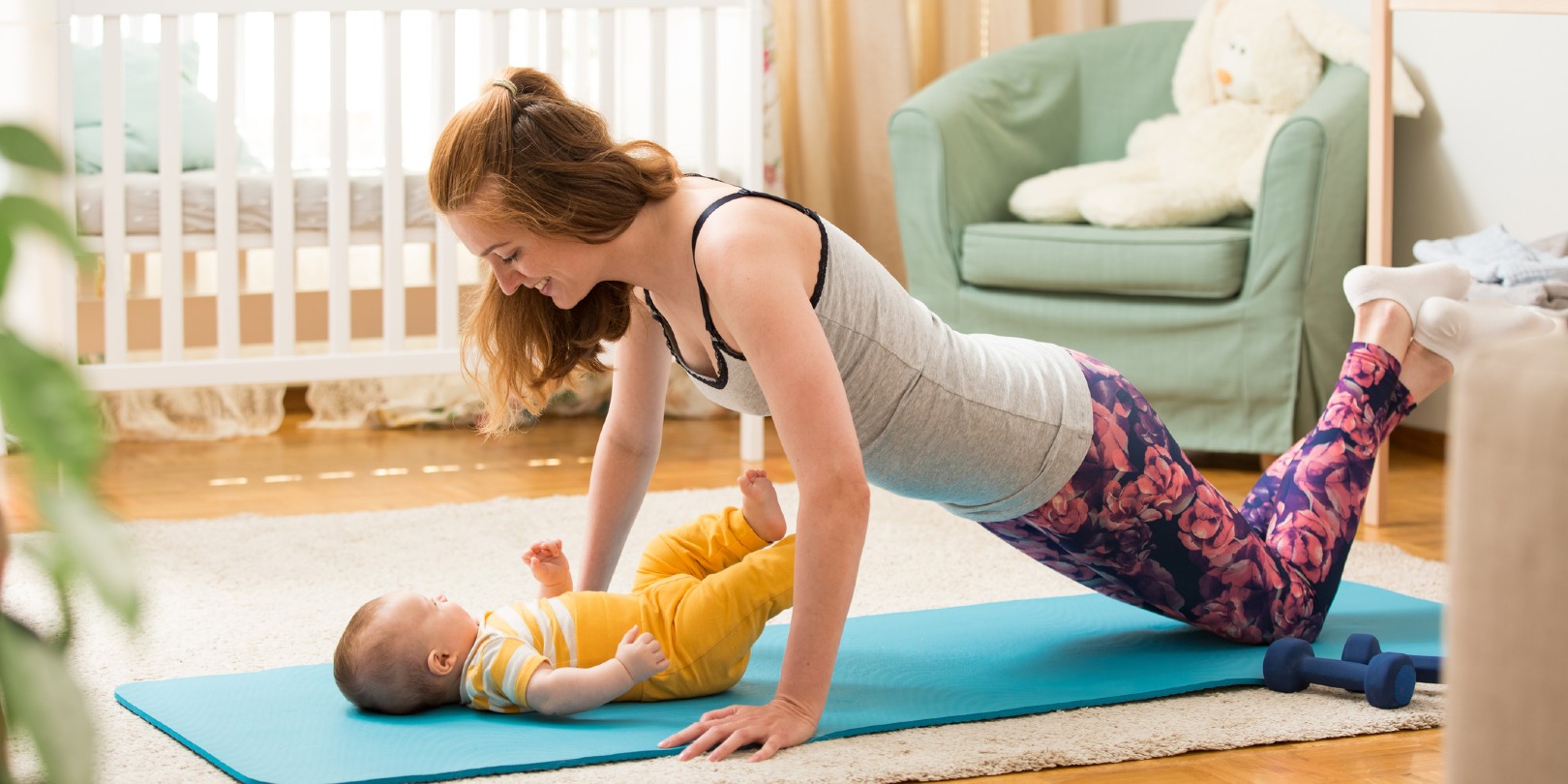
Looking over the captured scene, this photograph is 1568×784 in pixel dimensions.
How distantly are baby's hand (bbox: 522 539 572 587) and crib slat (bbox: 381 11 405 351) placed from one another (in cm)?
130

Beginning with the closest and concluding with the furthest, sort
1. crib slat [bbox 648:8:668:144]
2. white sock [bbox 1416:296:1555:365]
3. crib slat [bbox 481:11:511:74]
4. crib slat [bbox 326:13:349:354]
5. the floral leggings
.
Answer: the floral leggings, white sock [bbox 1416:296:1555:365], crib slat [bbox 326:13:349:354], crib slat [bbox 481:11:511:74], crib slat [bbox 648:8:668:144]

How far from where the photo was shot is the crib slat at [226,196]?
2.56m

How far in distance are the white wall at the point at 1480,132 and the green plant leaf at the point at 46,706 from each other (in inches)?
108

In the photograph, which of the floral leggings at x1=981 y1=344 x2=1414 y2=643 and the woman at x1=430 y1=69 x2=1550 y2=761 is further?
the floral leggings at x1=981 y1=344 x2=1414 y2=643

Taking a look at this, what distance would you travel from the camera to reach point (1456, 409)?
2.18 feet

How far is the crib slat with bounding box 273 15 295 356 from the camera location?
2.61 metres

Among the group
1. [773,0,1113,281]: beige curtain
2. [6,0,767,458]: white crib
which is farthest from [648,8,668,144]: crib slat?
[773,0,1113,281]: beige curtain

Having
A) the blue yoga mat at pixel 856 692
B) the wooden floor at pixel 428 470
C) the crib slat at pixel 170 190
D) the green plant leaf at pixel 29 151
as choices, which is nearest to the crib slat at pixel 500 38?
the crib slat at pixel 170 190

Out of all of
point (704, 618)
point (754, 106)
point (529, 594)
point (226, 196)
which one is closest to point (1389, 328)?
point (704, 618)

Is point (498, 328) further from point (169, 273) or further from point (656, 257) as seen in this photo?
point (169, 273)

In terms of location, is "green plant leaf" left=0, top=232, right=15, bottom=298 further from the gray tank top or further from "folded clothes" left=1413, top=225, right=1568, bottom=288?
"folded clothes" left=1413, top=225, right=1568, bottom=288

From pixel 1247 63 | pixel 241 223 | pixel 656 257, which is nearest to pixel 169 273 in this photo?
pixel 241 223

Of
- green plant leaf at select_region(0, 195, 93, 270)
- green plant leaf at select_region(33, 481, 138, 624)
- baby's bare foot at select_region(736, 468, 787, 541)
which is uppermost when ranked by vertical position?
green plant leaf at select_region(0, 195, 93, 270)

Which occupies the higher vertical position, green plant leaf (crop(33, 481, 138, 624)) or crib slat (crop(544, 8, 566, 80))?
crib slat (crop(544, 8, 566, 80))
